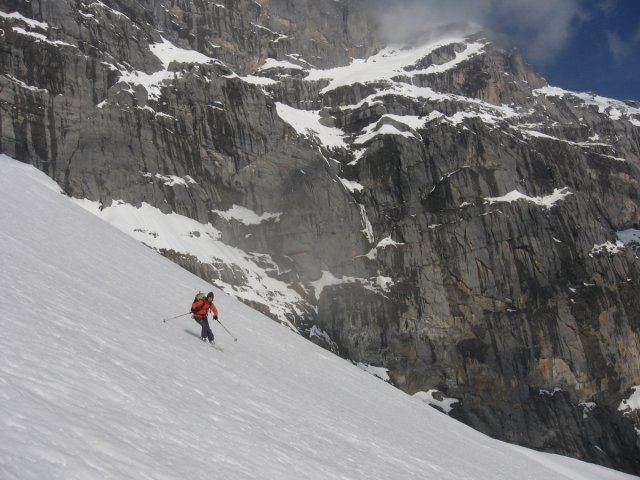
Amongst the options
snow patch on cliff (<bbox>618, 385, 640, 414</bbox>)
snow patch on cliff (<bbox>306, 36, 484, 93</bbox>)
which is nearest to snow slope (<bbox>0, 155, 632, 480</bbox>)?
snow patch on cliff (<bbox>618, 385, 640, 414</bbox>)

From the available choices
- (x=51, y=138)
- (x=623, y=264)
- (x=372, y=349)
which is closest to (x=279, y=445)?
(x=372, y=349)

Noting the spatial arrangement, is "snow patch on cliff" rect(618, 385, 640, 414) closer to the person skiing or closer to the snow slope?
the snow slope

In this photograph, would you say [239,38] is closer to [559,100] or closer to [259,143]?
[259,143]

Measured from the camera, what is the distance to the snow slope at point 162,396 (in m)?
5.66

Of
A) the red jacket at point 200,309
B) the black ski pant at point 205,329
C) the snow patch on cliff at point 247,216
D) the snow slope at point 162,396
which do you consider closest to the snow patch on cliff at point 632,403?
the snow patch on cliff at point 247,216

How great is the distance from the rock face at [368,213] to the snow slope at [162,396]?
183 ft

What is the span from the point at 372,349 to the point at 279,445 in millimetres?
71076

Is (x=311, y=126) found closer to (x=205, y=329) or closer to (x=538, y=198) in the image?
(x=538, y=198)

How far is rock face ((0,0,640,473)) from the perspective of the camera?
7606 centimetres

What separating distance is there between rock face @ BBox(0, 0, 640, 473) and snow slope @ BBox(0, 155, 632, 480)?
55.8 metres

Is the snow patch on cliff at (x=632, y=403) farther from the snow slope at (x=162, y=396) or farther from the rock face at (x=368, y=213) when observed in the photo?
the snow slope at (x=162, y=396)

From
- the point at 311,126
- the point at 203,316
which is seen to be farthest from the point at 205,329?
the point at 311,126

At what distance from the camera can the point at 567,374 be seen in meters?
78.6

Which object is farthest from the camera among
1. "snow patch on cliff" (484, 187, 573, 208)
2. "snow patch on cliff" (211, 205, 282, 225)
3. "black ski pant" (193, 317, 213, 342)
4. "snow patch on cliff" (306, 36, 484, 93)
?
"snow patch on cliff" (306, 36, 484, 93)
